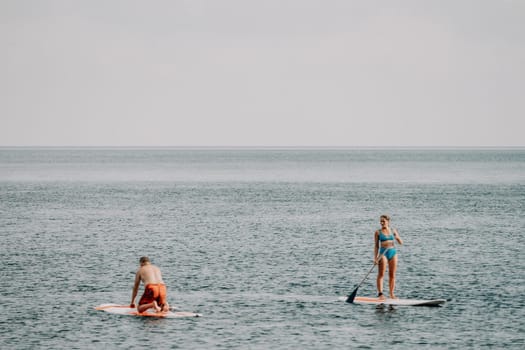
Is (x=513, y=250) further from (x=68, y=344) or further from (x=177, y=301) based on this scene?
(x=68, y=344)

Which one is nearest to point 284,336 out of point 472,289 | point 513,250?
point 472,289

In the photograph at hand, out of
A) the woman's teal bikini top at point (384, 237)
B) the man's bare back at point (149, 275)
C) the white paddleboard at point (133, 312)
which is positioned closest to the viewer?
the man's bare back at point (149, 275)

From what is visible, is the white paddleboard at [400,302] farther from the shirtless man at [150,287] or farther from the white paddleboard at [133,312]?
Answer: the shirtless man at [150,287]

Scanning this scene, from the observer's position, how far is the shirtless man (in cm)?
2764

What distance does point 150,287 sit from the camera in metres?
27.8

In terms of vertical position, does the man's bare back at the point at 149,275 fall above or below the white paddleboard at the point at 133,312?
above

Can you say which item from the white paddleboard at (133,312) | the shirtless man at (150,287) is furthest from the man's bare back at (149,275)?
the white paddleboard at (133,312)

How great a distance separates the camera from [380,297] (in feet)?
101

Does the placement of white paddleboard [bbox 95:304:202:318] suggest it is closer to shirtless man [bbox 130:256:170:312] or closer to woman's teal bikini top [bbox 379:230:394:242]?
shirtless man [bbox 130:256:170:312]

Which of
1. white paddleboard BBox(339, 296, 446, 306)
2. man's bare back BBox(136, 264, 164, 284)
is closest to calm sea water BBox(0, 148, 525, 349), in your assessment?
white paddleboard BBox(339, 296, 446, 306)

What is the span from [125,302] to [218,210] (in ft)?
163

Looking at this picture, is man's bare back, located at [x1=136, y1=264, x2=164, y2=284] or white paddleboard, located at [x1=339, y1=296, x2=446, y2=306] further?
white paddleboard, located at [x1=339, y1=296, x2=446, y2=306]

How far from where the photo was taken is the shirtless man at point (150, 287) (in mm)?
27641

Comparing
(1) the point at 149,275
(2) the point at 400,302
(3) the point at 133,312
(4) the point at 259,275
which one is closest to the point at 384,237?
(2) the point at 400,302
